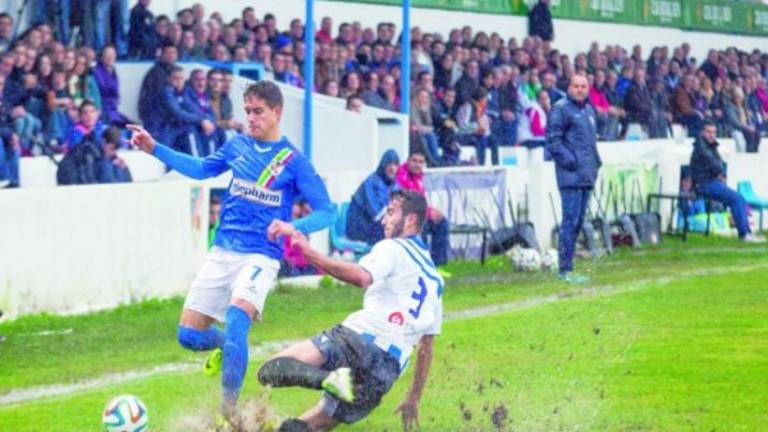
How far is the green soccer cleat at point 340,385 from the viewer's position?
933 centimetres

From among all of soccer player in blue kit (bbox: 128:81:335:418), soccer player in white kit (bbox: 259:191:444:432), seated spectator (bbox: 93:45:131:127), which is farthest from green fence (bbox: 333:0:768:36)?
→ soccer player in white kit (bbox: 259:191:444:432)

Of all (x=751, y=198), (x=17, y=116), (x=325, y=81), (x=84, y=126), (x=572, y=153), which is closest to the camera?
(x=84, y=126)

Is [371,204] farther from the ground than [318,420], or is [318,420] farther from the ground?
[371,204]

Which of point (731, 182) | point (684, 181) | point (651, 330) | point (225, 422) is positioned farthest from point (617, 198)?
point (225, 422)

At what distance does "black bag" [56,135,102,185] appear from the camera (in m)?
18.6

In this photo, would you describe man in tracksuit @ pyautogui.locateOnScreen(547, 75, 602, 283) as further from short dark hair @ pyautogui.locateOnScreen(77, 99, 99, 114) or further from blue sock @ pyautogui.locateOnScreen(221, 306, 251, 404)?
blue sock @ pyautogui.locateOnScreen(221, 306, 251, 404)

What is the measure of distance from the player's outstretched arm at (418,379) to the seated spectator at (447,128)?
49.2 ft

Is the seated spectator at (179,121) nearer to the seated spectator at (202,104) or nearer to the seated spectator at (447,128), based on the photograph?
the seated spectator at (202,104)

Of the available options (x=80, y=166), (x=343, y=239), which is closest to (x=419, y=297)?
(x=80, y=166)

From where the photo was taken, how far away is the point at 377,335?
980 cm

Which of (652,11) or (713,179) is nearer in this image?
(713,179)

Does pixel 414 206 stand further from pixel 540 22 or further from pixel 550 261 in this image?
pixel 540 22

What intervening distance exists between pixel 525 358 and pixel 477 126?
13342 mm

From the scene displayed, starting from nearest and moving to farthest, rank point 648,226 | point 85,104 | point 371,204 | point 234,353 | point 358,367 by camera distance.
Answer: point 358,367 → point 234,353 → point 85,104 → point 371,204 → point 648,226
